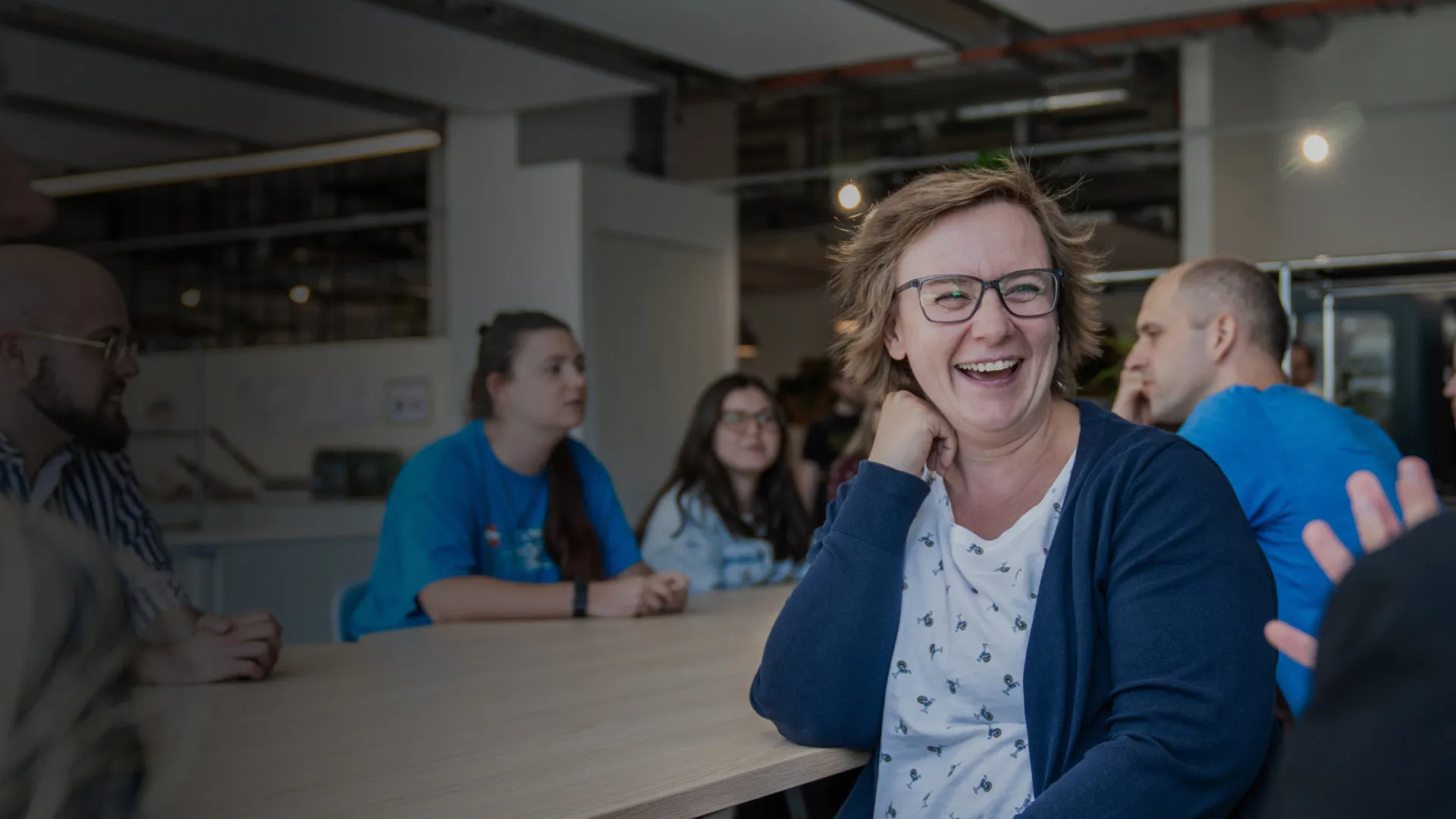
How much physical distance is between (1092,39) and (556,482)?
419cm

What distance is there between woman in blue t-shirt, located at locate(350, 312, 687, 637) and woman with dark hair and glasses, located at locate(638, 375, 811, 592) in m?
0.54

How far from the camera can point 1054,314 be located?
1694 millimetres

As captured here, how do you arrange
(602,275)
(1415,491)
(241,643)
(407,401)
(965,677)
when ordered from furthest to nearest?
(407,401) → (602,275) → (241,643) → (965,677) → (1415,491)

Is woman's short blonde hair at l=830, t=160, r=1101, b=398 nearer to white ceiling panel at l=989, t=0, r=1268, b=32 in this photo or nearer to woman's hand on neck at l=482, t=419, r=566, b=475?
woman's hand on neck at l=482, t=419, r=566, b=475

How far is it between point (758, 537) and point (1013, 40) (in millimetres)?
3376

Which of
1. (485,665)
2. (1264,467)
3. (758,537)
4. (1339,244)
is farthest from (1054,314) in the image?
(1339,244)

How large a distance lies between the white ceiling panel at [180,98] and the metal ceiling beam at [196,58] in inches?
2.4

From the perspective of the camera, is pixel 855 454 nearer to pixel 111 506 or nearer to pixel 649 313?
pixel 649 313

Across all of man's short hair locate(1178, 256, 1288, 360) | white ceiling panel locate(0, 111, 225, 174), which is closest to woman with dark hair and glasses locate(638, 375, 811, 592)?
man's short hair locate(1178, 256, 1288, 360)

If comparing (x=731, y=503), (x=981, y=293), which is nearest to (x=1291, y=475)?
(x=981, y=293)

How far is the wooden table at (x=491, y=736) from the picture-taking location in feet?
4.59

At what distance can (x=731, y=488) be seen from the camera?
4125 millimetres

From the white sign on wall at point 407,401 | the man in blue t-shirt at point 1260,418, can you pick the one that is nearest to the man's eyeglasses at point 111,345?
the man in blue t-shirt at point 1260,418

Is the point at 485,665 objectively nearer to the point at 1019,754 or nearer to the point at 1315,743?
the point at 1019,754
